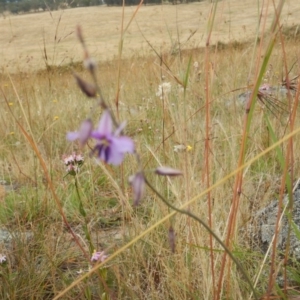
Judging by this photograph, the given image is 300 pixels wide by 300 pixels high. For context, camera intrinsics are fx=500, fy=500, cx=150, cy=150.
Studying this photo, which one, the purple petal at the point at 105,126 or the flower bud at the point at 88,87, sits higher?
the flower bud at the point at 88,87

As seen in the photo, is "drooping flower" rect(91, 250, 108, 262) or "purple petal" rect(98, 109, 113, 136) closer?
"purple petal" rect(98, 109, 113, 136)

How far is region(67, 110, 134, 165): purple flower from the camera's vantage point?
35 centimetres

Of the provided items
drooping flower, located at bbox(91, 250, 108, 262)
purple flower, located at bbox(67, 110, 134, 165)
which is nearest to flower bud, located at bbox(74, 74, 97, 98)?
purple flower, located at bbox(67, 110, 134, 165)

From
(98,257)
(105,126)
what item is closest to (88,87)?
(105,126)

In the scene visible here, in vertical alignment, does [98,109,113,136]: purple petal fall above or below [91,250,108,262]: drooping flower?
above

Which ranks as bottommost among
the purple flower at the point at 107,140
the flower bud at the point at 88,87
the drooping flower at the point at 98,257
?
the drooping flower at the point at 98,257

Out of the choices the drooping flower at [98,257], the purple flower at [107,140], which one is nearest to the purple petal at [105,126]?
the purple flower at [107,140]

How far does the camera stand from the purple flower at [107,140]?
35cm

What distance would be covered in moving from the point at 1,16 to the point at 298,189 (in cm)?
260

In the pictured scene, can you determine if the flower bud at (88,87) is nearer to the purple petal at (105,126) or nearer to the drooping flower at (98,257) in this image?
the purple petal at (105,126)

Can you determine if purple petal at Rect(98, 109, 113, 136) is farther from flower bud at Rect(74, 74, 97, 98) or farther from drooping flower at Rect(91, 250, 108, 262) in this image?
drooping flower at Rect(91, 250, 108, 262)

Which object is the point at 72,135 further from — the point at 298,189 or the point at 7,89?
the point at 7,89

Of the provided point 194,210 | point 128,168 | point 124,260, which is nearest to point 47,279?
point 124,260

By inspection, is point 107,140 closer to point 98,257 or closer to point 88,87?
point 88,87
